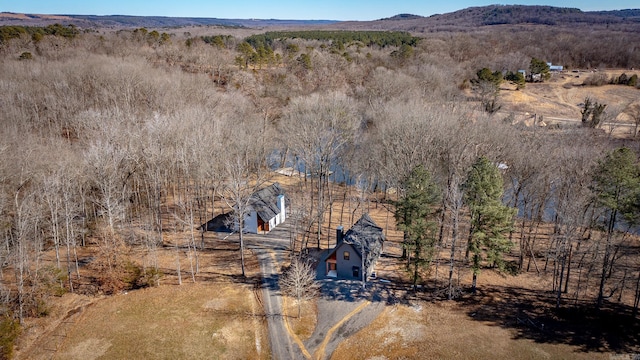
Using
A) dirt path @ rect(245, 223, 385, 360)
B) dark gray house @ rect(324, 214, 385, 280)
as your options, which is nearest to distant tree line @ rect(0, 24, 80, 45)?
dirt path @ rect(245, 223, 385, 360)

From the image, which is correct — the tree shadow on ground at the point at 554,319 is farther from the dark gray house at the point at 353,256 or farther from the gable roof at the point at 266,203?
the gable roof at the point at 266,203

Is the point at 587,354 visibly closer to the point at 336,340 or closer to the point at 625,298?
the point at 625,298

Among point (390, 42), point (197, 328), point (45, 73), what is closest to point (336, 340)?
point (197, 328)

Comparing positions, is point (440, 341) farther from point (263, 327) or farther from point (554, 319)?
point (263, 327)

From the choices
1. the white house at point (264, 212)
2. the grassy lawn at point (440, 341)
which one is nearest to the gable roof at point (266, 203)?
the white house at point (264, 212)

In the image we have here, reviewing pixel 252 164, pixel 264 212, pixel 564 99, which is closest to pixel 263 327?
pixel 264 212
